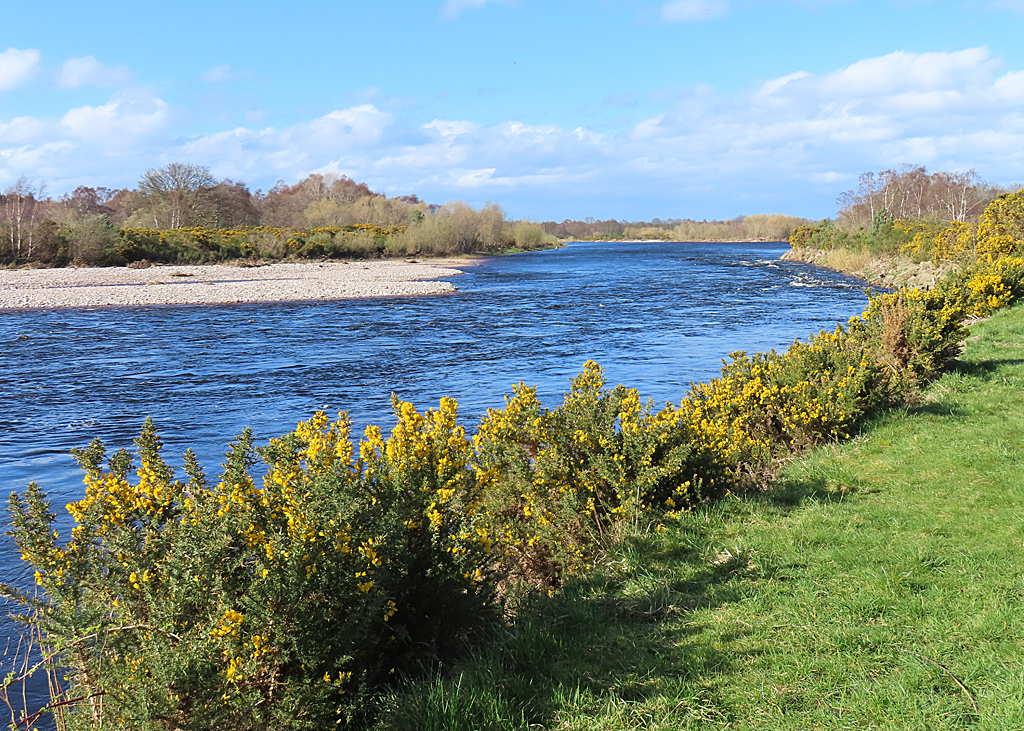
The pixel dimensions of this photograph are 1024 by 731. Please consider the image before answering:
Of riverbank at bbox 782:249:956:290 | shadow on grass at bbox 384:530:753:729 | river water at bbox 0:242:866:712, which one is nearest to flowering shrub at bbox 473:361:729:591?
shadow on grass at bbox 384:530:753:729

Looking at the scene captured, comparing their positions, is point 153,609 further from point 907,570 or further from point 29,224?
point 29,224

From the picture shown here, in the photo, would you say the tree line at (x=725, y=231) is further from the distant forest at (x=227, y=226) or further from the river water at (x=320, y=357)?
the river water at (x=320, y=357)

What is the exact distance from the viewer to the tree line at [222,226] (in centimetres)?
4297

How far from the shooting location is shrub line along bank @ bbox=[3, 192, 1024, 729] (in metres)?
2.84

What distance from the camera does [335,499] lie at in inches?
128

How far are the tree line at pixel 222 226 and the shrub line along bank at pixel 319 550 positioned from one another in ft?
148

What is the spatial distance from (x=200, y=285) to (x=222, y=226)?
132 feet

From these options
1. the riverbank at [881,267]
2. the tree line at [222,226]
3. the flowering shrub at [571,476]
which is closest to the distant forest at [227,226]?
the tree line at [222,226]

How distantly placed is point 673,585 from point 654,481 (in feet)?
3.27

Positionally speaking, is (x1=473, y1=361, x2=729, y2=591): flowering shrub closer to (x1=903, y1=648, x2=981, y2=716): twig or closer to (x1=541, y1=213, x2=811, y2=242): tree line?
(x1=903, y1=648, x2=981, y2=716): twig

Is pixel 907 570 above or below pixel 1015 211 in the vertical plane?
below

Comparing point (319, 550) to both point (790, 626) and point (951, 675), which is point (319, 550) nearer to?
point (790, 626)

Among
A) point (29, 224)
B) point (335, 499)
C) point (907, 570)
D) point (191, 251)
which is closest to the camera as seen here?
point (335, 499)

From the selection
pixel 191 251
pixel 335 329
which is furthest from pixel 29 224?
pixel 335 329
